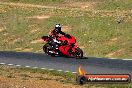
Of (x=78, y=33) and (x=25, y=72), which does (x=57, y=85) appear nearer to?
(x=25, y=72)

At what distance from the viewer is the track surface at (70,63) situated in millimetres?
22406

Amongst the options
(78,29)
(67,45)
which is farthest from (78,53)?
(78,29)

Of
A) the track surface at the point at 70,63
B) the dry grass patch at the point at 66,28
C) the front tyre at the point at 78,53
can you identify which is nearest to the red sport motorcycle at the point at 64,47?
the front tyre at the point at 78,53

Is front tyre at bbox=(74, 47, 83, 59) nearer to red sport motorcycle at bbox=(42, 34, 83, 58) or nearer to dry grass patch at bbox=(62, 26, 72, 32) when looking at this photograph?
red sport motorcycle at bbox=(42, 34, 83, 58)

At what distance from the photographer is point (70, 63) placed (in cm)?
2433

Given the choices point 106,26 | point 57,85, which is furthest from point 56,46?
point 106,26

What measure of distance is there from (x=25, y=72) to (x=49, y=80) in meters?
2.89

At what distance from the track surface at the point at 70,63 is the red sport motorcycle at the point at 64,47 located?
25.2 inches

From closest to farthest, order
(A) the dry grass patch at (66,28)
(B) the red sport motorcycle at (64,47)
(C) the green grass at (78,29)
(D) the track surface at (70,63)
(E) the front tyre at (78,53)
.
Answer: (D) the track surface at (70,63) → (E) the front tyre at (78,53) → (B) the red sport motorcycle at (64,47) → (C) the green grass at (78,29) → (A) the dry grass patch at (66,28)

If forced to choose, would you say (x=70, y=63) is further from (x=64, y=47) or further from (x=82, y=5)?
(x=82, y=5)

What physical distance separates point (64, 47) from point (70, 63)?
276cm

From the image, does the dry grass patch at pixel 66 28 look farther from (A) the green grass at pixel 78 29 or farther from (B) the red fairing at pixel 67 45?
(B) the red fairing at pixel 67 45

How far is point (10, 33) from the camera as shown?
42.6 m

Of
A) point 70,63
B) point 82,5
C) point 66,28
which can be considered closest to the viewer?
point 70,63
